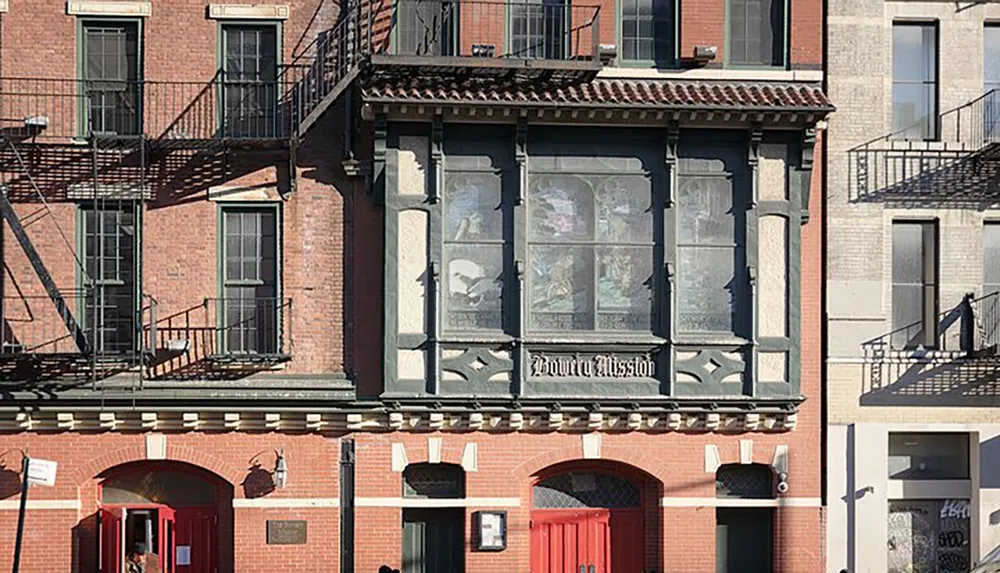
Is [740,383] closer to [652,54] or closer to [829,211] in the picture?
[829,211]

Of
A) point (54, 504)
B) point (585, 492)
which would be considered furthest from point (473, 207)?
point (54, 504)

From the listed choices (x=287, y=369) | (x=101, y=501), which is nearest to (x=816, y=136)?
(x=287, y=369)

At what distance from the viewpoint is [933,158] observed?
22656mm

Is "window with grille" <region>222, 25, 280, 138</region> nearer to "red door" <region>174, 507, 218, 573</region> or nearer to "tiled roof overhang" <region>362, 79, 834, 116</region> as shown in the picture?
"tiled roof overhang" <region>362, 79, 834, 116</region>

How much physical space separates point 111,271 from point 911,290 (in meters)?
13.0

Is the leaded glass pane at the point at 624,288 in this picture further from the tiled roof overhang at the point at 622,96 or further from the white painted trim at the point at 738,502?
the white painted trim at the point at 738,502

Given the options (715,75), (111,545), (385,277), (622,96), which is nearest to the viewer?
(622,96)

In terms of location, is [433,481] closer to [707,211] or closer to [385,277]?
[385,277]

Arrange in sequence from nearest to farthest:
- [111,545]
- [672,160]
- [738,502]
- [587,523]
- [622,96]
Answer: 1. [622,96]
2. [111,545]
3. [672,160]
4. [738,502]
5. [587,523]

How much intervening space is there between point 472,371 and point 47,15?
28.5ft

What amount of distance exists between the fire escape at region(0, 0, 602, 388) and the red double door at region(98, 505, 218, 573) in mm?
2287

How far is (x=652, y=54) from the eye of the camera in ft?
72.8

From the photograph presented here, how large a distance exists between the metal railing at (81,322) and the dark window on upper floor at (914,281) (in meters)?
12.1

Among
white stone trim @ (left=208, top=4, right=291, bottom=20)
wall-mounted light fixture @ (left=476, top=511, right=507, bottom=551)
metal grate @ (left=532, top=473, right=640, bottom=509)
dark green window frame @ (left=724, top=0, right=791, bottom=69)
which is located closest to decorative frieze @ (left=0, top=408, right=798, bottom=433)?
metal grate @ (left=532, top=473, right=640, bottom=509)
